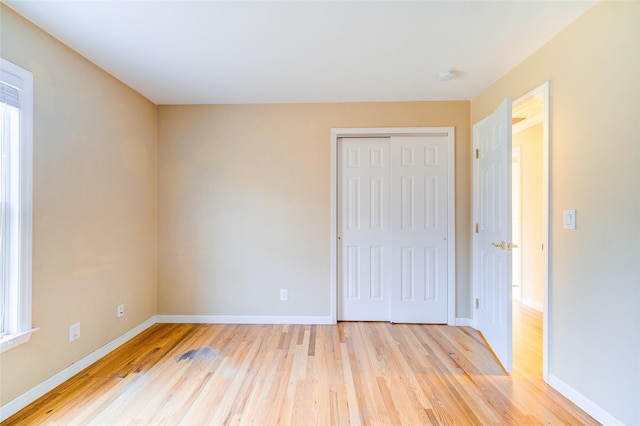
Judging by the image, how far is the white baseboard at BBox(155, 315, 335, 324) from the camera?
2.94 m

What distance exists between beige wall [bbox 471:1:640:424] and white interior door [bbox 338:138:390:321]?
1455 mm

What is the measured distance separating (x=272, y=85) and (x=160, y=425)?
266 centimetres

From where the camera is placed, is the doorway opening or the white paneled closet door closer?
the white paneled closet door

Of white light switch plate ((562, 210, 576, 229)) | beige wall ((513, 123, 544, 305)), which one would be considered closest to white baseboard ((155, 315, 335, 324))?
white light switch plate ((562, 210, 576, 229))

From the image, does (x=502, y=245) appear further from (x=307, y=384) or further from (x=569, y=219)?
(x=307, y=384)

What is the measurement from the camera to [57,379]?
6.09 ft

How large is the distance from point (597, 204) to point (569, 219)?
181 mm

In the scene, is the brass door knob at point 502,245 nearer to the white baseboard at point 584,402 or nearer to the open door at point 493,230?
the open door at point 493,230

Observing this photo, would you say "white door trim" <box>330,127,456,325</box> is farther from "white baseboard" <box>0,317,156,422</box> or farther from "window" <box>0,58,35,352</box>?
"window" <box>0,58,35,352</box>

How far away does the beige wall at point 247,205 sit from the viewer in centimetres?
295

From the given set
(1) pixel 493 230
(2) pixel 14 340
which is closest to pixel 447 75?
(1) pixel 493 230

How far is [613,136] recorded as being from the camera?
4.94 feet

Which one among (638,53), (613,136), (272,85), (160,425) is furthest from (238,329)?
(638,53)

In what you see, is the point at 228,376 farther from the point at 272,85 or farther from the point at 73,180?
the point at 272,85
